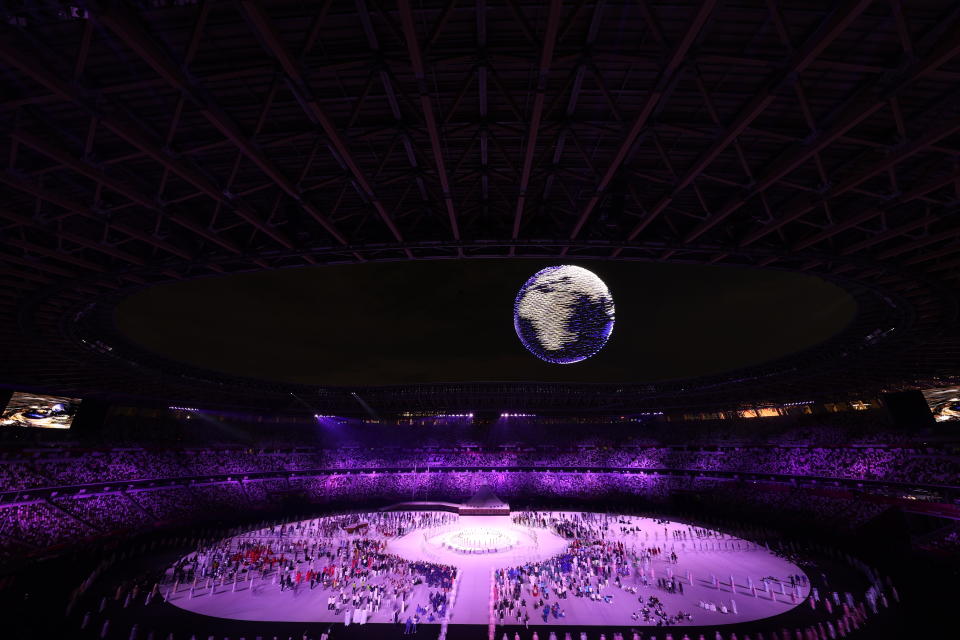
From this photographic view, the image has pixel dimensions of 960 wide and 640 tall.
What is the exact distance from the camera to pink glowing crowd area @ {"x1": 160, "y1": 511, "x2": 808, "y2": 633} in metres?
24.9

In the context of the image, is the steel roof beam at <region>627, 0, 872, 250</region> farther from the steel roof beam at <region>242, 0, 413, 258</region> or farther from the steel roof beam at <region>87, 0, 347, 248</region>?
the steel roof beam at <region>87, 0, 347, 248</region>

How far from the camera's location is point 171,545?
3769 centimetres

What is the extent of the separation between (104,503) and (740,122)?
5897cm

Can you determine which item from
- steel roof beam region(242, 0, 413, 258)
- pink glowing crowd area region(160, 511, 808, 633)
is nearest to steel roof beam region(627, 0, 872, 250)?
steel roof beam region(242, 0, 413, 258)

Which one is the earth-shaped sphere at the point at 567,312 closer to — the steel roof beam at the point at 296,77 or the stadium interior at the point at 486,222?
the stadium interior at the point at 486,222

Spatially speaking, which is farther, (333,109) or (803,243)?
(803,243)

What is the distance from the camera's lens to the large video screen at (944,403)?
4141cm

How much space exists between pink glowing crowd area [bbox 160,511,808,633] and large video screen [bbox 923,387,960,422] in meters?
24.6

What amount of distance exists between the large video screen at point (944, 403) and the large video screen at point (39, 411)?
92967 mm

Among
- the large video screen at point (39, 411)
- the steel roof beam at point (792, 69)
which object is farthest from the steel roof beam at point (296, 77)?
the large video screen at point (39, 411)

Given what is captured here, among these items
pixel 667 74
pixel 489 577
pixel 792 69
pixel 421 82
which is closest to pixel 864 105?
pixel 792 69

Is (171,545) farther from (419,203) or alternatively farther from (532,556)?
(419,203)

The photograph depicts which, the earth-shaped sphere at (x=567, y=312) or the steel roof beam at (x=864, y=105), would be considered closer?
the steel roof beam at (x=864, y=105)

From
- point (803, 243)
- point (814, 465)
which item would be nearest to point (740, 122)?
point (803, 243)
